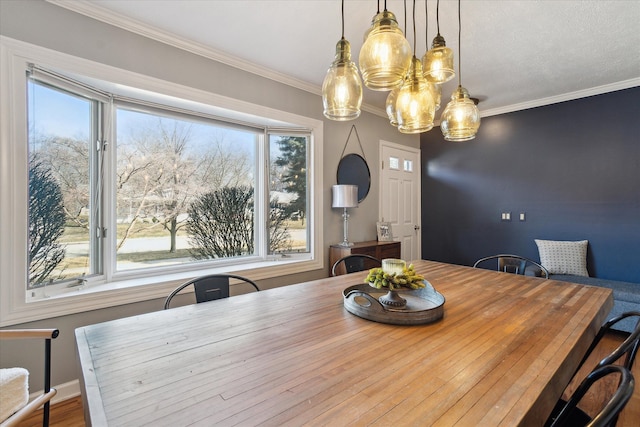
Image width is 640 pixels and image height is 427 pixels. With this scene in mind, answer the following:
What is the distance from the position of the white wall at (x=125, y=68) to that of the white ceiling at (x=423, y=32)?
0.09 meters

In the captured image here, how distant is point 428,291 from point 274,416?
1136mm

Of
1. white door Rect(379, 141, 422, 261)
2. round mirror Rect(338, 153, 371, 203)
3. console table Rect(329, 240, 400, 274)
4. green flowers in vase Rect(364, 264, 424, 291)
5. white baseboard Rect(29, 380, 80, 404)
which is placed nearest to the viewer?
green flowers in vase Rect(364, 264, 424, 291)

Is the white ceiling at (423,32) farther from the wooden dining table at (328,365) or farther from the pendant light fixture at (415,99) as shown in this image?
the wooden dining table at (328,365)

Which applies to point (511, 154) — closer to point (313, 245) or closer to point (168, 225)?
point (313, 245)

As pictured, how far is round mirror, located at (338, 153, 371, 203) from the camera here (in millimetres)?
3799

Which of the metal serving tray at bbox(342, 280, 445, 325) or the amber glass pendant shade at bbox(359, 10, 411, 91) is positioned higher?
the amber glass pendant shade at bbox(359, 10, 411, 91)

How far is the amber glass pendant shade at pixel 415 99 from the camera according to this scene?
1661 mm

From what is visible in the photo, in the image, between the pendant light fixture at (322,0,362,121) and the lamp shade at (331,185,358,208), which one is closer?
the pendant light fixture at (322,0,362,121)

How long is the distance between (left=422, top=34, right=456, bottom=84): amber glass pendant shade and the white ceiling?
26.9 inches

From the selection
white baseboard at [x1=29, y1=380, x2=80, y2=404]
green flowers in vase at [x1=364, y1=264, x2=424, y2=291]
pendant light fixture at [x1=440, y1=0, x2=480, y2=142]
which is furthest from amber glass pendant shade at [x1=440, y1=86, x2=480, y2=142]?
white baseboard at [x1=29, y1=380, x2=80, y2=404]

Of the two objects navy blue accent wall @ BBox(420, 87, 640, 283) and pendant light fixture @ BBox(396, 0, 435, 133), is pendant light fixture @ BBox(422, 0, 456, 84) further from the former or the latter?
navy blue accent wall @ BBox(420, 87, 640, 283)

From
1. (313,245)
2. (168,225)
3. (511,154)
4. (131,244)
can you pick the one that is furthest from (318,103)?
(511,154)

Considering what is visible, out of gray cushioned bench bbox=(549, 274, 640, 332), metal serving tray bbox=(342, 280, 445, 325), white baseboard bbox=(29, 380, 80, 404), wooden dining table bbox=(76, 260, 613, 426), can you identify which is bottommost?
white baseboard bbox=(29, 380, 80, 404)

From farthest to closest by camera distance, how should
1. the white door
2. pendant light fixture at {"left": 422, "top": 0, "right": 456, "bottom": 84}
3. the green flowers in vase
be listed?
the white door, pendant light fixture at {"left": 422, "top": 0, "right": 456, "bottom": 84}, the green flowers in vase
